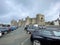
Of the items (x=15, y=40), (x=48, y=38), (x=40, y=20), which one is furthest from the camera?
(x=40, y=20)

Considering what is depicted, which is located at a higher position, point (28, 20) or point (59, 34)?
point (28, 20)

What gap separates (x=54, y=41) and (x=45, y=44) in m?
0.82

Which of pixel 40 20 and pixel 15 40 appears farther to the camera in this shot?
pixel 40 20

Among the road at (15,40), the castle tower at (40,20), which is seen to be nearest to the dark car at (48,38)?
the road at (15,40)

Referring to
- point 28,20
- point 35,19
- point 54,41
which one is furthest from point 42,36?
point 28,20

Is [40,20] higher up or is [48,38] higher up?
[40,20]

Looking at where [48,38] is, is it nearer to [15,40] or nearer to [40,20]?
[15,40]

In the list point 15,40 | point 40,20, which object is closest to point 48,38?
point 15,40

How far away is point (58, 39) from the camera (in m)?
10.4

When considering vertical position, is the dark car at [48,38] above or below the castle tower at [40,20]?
below

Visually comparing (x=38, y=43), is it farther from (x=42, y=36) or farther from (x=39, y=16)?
(x=39, y=16)

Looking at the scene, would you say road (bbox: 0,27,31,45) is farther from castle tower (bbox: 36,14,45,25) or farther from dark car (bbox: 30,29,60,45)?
castle tower (bbox: 36,14,45,25)

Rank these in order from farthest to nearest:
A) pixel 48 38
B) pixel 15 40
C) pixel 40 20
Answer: pixel 40 20 → pixel 15 40 → pixel 48 38

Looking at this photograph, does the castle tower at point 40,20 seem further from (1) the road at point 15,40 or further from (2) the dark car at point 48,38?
(2) the dark car at point 48,38
